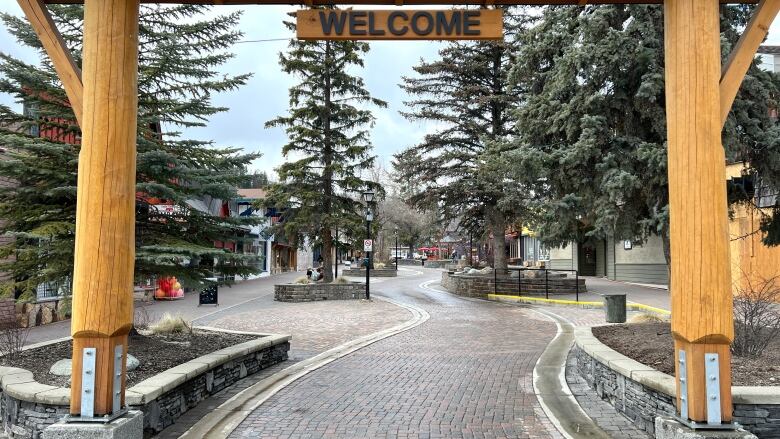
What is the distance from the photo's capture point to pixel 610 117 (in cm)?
1070

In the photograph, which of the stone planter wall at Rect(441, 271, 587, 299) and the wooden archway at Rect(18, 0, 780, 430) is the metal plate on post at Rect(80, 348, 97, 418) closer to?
the wooden archway at Rect(18, 0, 780, 430)

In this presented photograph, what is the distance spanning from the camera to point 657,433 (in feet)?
15.8

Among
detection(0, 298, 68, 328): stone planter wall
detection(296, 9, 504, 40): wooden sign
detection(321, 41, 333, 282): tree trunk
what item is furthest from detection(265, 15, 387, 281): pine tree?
detection(296, 9, 504, 40): wooden sign

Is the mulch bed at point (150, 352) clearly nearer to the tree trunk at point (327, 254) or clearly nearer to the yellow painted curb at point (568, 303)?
the yellow painted curb at point (568, 303)

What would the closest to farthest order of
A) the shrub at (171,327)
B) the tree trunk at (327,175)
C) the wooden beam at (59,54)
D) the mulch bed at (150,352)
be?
the wooden beam at (59,54)
the mulch bed at (150,352)
the shrub at (171,327)
the tree trunk at (327,175)

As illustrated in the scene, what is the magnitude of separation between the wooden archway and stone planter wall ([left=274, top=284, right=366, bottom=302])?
1745cm

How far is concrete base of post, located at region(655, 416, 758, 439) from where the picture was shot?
4348 mm

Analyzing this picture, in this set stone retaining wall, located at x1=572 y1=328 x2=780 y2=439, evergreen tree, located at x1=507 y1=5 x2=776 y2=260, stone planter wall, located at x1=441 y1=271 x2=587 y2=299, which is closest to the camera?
stone retaining wall, located at x1=572 y1=328 x2=780 y2=439

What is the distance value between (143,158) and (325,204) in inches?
647

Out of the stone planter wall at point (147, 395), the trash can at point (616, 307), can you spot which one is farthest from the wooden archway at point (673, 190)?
the trash can at point (616, 307)

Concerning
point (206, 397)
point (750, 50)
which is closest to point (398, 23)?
point (750, 50)

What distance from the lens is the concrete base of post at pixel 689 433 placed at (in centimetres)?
435

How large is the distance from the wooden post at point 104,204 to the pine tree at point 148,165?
2665mm

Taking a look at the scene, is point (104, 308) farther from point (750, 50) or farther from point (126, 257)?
point (750, 50)
